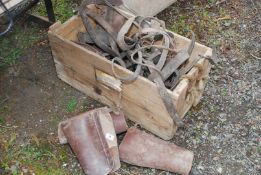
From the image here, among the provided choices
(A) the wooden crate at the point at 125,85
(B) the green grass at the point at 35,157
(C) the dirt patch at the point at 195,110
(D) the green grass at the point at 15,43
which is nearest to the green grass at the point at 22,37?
(D) the green grass at the point at 15,43

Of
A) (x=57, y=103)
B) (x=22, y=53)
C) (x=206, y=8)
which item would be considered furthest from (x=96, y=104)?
(x=206, y=8)

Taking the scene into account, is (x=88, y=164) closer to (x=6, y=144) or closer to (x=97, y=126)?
(x=97, y=126)

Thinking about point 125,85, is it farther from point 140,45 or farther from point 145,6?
point 145,6

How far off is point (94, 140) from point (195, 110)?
45.1 inches

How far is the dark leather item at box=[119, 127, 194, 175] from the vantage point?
134 inches

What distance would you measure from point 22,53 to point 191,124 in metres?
2.15

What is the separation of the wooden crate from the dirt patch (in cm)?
21

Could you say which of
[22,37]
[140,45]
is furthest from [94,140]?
[22,37]

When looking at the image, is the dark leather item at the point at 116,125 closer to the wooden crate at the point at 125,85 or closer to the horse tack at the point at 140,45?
the wooden crate at the point at 125,85

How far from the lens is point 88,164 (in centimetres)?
336

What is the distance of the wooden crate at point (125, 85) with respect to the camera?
3.41m

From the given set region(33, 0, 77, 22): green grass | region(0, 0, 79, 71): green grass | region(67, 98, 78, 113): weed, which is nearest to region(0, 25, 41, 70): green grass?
region(0, 0, 79, 71): green grass

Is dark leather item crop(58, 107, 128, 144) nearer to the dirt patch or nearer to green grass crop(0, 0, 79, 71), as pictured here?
the dirt patch

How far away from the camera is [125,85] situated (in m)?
3.51
